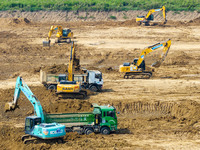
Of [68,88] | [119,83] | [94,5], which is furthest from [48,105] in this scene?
[94,5]

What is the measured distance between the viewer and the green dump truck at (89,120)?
22.3 m

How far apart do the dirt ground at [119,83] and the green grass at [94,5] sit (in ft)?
36.3

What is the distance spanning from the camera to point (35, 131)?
20.1 m

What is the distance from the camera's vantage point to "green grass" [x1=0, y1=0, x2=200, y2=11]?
80625 millimetres

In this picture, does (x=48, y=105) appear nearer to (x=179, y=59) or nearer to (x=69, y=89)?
(x=69, y=89)

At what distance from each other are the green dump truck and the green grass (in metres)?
59.3

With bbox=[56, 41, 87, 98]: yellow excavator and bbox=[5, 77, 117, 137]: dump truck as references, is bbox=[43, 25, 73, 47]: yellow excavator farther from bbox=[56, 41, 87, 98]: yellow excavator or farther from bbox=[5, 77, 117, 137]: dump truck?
bbox=[5, 77, 117, 137]: dump truck

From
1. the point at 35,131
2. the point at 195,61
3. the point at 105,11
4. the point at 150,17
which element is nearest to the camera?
the point at 35,131

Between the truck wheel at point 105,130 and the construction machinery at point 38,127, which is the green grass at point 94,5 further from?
the construction machinery at point 38,127

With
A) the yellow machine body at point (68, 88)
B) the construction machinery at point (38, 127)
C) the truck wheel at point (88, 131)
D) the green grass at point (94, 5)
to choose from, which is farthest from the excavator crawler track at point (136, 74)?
the green grass at point (94, 5)

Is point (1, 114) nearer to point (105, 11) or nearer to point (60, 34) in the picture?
point (60, 34)

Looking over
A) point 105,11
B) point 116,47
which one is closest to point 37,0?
point 105,11

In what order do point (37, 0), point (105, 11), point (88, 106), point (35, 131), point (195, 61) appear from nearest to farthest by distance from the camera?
1. point (35, 131)
2. point (88, 106)
3. point (195, 61)
4. point (105, 11)
5. point (37, 0)

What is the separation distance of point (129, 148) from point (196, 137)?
484 cm
